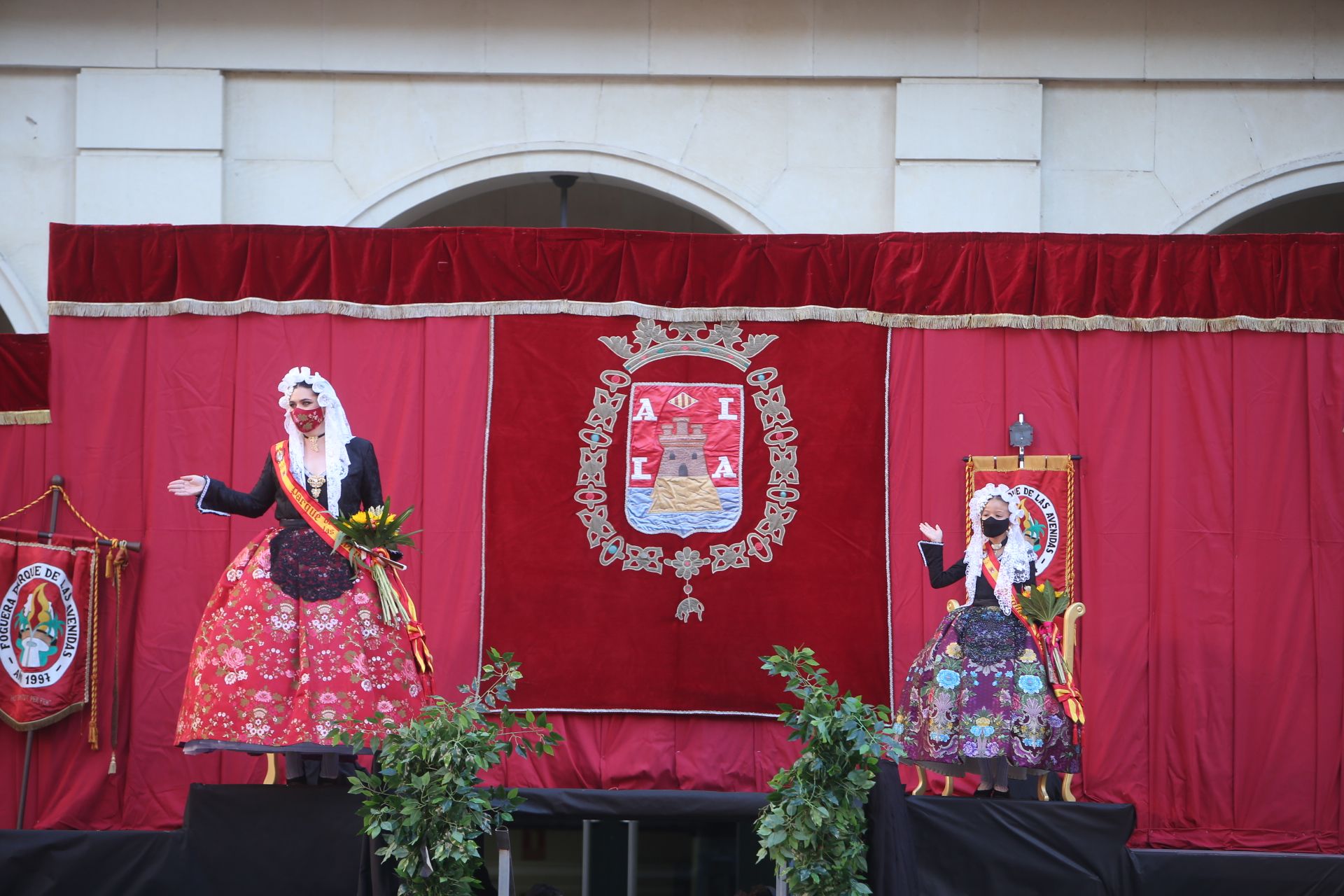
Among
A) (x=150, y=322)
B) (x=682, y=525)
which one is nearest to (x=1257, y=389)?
(x=682, y=525)

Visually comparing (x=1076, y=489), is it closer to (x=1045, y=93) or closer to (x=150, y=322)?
(x=1045, y=93)

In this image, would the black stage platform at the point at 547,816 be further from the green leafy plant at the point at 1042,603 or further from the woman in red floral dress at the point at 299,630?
the green leafy plant at the point at 1042,603

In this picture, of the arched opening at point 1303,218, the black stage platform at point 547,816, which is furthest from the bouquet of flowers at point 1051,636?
the arched opening at point 1303,218

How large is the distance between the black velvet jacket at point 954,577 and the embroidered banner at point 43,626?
3824mm

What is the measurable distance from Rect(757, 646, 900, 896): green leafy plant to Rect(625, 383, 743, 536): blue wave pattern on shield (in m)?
1.68

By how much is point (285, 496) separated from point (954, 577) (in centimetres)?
291

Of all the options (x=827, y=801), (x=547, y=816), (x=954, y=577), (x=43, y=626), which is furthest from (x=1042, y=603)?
(x=43, y=626)

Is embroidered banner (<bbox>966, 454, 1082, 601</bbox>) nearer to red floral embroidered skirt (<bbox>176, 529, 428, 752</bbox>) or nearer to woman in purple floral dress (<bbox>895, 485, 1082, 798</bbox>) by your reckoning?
woman in purple floral dress (<bbox>895, 485, 1082, 798</bbox>)

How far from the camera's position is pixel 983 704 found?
6.91 metres

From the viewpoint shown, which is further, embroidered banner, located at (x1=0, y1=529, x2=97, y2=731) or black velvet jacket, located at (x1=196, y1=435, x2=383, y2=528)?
embroidered banner, located at (x1=0, y1=529, x2=97, y2=731)

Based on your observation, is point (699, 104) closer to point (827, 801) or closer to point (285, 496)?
point (285, 496)

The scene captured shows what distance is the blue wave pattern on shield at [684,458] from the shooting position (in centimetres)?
768

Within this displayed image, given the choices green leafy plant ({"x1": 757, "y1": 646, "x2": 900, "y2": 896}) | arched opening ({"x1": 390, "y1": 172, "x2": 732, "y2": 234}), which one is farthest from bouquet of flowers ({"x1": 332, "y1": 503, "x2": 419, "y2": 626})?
arched opening ({"x1": 390, "y1": 172, "x2": 732, "y2": 234})

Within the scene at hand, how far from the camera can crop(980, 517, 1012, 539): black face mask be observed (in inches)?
284
